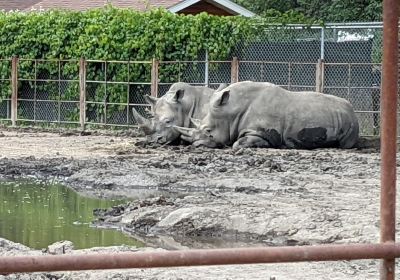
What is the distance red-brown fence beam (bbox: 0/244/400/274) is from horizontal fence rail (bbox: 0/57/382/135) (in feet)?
49.5

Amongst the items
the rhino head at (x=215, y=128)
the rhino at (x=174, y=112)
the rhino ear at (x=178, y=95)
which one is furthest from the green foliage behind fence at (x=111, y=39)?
the rhino head at (x=215, y=128)

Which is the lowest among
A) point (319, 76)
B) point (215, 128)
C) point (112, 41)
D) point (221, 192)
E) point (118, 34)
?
point (221, 192)

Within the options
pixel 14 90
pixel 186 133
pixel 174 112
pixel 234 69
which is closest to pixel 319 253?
pixel 186 133

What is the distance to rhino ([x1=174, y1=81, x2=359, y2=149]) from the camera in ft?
54.6

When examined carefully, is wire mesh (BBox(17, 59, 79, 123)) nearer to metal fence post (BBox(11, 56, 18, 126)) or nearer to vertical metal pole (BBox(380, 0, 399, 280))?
metal fence post (BBox(11, 56, 18, 126))

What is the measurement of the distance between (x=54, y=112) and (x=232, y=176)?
9.86 meters

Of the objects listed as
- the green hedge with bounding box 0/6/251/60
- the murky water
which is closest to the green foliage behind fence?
the green hedge with bounding box 0/6/251/60

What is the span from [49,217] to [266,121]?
6.35 meters

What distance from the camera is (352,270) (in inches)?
293

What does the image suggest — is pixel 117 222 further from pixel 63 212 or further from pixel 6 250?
pixel 6 250

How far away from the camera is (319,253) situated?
2961mm

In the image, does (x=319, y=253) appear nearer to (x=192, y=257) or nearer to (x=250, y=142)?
(x=192, y=257)

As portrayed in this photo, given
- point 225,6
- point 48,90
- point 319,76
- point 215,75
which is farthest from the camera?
point 225,6

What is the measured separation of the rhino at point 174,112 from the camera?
687 inches
